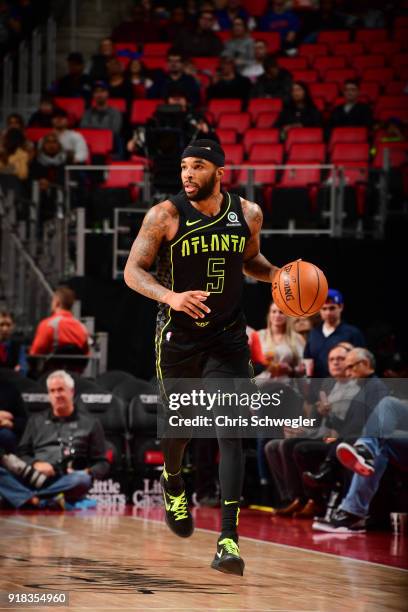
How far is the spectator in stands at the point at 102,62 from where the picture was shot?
17953 millimetres

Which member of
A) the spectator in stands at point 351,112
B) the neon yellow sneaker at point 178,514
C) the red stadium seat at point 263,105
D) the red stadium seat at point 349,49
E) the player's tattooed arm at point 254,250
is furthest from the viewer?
the red stadium seat at point 349,49

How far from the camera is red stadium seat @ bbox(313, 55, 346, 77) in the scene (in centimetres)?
1750

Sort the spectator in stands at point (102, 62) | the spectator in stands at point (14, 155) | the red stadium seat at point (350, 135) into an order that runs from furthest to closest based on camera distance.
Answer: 1. the spectator in stands at point (102, 62)
2. the red stadium seat at point (350, 135)
3. the spectator in stands at point (14, 155)

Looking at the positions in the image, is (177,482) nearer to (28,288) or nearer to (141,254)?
(141,254)

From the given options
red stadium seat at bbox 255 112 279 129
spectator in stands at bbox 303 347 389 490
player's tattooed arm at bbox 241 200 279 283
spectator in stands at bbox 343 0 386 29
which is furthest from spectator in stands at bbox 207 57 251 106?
player's tattooed arm at bbox 241 200 279 283

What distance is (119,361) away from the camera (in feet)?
43.1

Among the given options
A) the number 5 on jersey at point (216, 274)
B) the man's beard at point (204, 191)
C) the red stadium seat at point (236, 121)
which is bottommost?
the number 5 on jersey at point (216, 274)

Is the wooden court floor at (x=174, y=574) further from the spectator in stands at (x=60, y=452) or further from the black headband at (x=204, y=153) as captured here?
the black headband at (x=204, y=153)

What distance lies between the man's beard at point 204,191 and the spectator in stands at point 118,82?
11.1m

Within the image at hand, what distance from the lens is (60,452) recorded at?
35.0ft

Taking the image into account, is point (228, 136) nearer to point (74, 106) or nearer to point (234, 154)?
point (234, 154)

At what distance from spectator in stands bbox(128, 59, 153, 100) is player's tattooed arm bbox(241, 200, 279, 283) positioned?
11.0m

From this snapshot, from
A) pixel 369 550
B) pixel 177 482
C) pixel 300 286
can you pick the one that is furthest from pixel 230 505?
pixel 369 550

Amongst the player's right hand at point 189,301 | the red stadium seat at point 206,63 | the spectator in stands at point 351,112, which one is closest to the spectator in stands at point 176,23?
the red stadium seat at point 206,63
